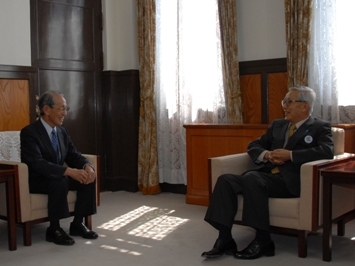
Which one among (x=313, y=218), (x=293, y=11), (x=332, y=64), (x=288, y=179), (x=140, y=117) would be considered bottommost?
(x=313, y=218)

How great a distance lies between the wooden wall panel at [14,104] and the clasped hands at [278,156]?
122 inches

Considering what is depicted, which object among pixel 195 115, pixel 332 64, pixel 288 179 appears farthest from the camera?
pixel 195 115

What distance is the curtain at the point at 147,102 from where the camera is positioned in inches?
240

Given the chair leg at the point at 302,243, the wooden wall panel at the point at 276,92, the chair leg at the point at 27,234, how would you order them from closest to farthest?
the chair leg at the point at 302,243
the chair leg at the point at 27,234
the wooden wall panel at the point at 276,92

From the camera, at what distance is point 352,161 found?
3.78 m

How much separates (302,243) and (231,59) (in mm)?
2571

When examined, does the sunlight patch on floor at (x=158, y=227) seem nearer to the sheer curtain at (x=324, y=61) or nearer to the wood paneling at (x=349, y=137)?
the wood paneling at (x=349, y=137)

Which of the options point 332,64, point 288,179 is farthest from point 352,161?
point 332,64

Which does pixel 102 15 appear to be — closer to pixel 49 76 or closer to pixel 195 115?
pixel 49 76

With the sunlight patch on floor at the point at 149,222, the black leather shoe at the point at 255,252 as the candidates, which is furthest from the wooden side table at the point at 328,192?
the sunlight patch on floor at the point at 149,222

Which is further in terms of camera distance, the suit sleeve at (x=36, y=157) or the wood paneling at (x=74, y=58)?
the wood paneling at (x=74, y=58)

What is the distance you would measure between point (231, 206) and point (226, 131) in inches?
66.7

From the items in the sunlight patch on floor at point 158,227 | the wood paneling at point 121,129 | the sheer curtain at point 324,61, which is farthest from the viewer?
the wood paneling at point 121,129

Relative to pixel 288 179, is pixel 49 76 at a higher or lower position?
higher
